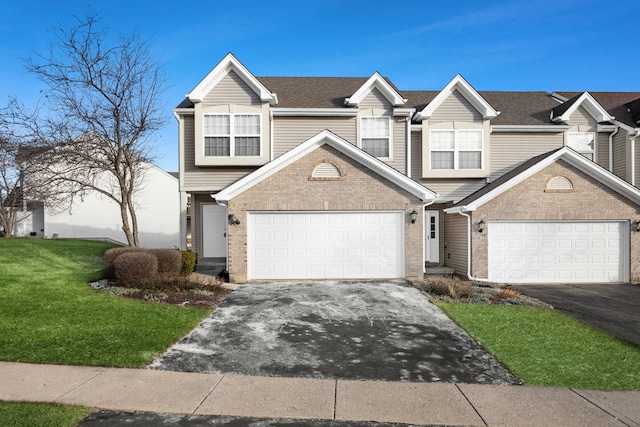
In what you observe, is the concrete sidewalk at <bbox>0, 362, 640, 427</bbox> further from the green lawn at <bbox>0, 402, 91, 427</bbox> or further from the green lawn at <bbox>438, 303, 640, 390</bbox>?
the green lawn at <bbox>438, 303, 640, 390</bbox>

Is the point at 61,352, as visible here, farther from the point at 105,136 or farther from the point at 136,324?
the point at 105,136

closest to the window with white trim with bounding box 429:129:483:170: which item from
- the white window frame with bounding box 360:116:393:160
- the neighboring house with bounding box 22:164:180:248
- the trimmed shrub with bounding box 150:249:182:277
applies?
the white window frame with bounding box 360:116:393:160

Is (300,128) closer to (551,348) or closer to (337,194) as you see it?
(337,194)

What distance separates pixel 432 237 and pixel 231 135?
958cm

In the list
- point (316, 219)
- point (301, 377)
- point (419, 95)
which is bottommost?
point (301, 377)

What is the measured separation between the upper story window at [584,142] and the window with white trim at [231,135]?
45.1ft

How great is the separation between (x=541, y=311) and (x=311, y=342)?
6157mm

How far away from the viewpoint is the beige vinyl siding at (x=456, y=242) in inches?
576

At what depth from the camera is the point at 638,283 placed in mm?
14008

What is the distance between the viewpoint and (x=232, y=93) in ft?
51.1

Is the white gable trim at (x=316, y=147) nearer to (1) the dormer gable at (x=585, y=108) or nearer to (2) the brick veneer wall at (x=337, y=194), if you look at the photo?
(2) the brick veneer wall at (x=337, y=194)

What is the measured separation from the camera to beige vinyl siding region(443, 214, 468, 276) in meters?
14.6

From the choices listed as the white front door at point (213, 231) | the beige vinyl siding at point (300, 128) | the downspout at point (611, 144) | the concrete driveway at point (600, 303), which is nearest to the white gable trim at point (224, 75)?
the beige vinyl siding at point (300, 128)

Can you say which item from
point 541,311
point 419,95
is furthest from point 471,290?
point 419,95
